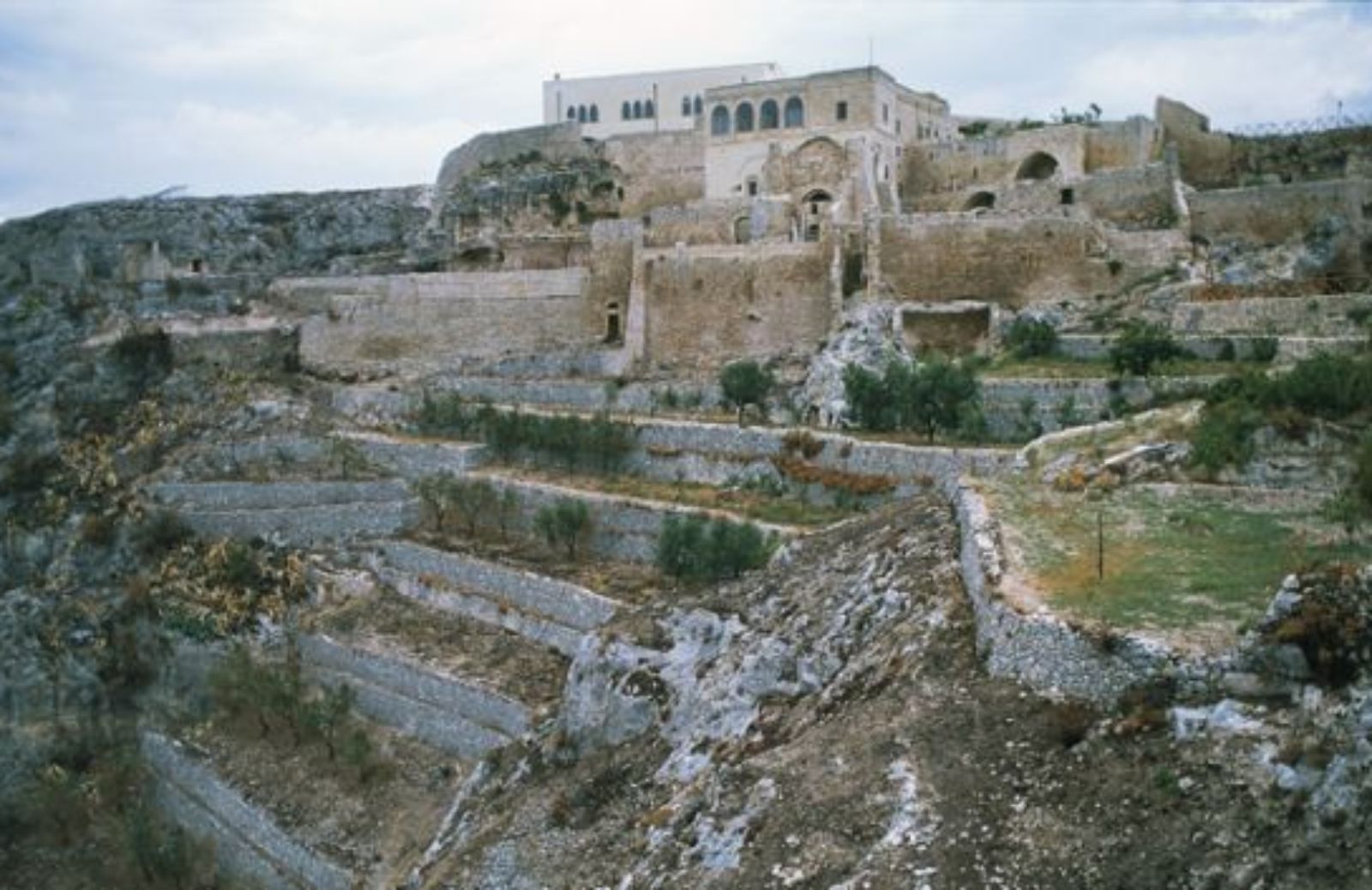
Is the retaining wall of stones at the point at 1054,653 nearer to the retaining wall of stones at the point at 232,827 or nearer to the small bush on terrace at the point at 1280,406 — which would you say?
the small bush on terrace at the point at 1280,406

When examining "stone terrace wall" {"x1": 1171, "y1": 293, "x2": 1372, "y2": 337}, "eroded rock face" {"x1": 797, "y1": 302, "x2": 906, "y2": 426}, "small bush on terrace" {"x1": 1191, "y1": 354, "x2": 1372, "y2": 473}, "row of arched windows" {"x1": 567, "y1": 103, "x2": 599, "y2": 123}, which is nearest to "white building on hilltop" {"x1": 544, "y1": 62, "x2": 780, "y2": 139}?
"row of arched windows" {"x1": 567, "y1": 103, "x2": 599, "y2": 123}

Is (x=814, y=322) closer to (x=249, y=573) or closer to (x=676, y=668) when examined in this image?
(x=249, y=573)

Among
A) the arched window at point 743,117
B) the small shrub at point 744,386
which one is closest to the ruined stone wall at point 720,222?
the arched window at point 743,117

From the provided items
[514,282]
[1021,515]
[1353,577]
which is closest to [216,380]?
[514,282]

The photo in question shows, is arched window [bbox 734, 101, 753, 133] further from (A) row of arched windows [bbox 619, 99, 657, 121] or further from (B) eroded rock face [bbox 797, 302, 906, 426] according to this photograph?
(A) row of arched windows [bbox 619, 99, 657, 121]

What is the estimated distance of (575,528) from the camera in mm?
31031

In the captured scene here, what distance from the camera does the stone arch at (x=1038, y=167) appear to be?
42.8 metres

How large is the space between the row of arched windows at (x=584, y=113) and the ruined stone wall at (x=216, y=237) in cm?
692

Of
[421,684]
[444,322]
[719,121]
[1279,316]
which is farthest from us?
[719,121]

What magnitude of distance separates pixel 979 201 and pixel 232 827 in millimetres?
25836

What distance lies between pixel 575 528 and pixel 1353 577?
20.1 m

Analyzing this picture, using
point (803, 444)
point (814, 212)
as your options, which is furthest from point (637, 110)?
point (803, 444)

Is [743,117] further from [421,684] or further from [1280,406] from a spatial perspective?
[1280,406]

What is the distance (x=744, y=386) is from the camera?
3416 centimetres
